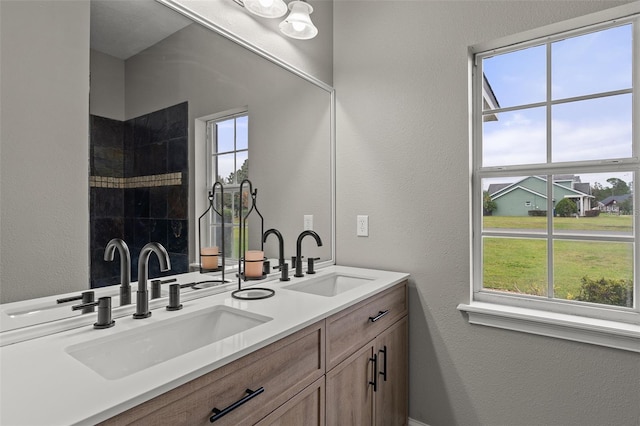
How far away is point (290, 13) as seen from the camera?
5.77 feet

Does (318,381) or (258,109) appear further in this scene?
(258,109)

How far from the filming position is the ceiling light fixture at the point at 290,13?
157cm

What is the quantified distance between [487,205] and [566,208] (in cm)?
34

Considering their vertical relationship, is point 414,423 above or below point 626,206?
below

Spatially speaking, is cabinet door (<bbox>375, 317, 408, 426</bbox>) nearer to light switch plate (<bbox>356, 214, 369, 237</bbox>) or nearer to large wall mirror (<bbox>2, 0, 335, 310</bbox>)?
light switch plate (<bbox>356, 214, 369, 237</bbox>)

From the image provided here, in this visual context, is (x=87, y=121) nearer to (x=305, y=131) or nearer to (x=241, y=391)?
(x=241, y=391)

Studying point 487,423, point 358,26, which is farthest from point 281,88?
point 487,423

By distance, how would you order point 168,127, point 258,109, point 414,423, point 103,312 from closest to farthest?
point 103,312 → point 168,127 → point 258,109 → point 414,423

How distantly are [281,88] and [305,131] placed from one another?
30 centimetres

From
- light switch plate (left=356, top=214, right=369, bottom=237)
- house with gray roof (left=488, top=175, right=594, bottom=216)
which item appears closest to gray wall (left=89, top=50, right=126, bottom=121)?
light switch plate (left=356, top=214, right=369, bottom=237)

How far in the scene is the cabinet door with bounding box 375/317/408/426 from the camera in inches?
63.9

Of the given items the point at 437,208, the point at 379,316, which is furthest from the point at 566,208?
the point at 379,316

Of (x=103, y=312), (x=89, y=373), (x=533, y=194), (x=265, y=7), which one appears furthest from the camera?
(x=533, y=194)

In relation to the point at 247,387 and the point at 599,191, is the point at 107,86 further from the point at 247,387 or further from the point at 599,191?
the point at 599,191
